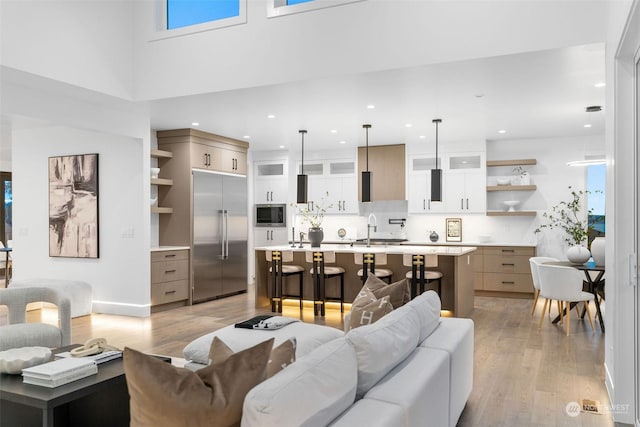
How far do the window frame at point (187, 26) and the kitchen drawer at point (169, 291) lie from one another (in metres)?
3.21

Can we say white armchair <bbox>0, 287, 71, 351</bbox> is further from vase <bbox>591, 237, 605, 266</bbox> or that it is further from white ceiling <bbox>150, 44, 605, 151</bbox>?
vase <bbox>591, 237, 605, 266</bbox>

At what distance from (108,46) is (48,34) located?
0.76 m

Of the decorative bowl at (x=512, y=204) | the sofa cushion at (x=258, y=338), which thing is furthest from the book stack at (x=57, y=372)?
the decorative bowl at (x=512, y=204)

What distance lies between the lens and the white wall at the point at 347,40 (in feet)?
13.5

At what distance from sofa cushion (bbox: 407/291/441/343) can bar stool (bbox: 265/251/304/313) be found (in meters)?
3.73

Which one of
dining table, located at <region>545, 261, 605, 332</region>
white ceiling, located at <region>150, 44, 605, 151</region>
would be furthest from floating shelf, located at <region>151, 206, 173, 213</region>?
dining table, located at <region>545, 261, 605, 332</region>

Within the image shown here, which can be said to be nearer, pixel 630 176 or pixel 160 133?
pixel 630 176

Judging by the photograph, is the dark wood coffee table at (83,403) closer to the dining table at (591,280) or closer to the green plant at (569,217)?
the dining table at (591,280)

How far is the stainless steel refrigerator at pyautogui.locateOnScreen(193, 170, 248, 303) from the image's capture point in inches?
294

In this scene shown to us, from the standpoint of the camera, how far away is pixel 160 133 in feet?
24.8

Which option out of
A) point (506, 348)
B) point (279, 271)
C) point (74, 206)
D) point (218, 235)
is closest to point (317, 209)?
point (218, 235)

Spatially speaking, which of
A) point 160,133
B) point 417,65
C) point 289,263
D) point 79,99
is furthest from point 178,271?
point 417,65

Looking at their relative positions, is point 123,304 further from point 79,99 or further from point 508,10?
point 508,10

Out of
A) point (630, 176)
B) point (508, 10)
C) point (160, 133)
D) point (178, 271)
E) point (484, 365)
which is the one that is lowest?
point (484, 365)
